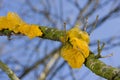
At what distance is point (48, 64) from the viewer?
136 inches

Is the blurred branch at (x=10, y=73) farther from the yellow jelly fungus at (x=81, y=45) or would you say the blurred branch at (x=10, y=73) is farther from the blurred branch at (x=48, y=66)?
the blurred branch at (x=48, y=66)

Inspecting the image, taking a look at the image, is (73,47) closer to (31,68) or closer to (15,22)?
(15,22)

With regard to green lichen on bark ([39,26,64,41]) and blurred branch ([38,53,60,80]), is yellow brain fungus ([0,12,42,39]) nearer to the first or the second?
green lichen on bark ([39,26,64,41])

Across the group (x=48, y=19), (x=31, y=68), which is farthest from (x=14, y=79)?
(x=48, y=19)

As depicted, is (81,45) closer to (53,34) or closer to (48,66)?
(53,34)

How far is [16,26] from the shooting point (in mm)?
1085

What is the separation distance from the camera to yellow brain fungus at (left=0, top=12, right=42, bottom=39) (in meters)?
1.07

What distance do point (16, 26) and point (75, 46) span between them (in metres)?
0.25

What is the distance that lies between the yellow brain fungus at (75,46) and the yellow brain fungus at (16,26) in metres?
0.12

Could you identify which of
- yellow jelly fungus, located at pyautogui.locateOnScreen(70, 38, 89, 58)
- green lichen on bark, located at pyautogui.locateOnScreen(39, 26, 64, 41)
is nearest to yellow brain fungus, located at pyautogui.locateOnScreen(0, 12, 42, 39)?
green lichen on bark, located at pyautogui.locateOnScreen(39, 26, 64, 41)

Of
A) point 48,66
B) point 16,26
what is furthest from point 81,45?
point 48,66

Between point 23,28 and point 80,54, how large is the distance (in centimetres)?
25

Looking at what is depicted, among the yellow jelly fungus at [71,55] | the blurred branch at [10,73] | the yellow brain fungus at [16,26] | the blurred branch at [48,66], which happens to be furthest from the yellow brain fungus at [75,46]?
the blurred branch at [48,66]

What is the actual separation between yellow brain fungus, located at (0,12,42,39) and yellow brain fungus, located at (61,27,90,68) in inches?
4.8
